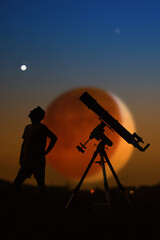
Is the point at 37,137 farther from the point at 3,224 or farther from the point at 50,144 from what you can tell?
the point at 3,224

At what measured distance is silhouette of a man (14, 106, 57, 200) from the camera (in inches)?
357

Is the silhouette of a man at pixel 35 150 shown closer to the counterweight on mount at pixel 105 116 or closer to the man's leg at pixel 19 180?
the man's leg at pixel 19 180

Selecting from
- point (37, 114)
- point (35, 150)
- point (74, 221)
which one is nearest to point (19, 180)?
point (35, 150)

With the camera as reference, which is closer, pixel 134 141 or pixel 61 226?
pixel 61 226

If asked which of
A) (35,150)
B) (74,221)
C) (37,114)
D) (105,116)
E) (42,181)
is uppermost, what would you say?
(105,116)

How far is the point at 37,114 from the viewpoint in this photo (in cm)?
921

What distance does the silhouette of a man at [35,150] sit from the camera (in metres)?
9.08

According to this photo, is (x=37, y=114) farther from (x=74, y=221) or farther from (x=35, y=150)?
(x=74, y=221)

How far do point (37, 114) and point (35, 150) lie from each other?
89 cm

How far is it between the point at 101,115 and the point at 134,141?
1318mm

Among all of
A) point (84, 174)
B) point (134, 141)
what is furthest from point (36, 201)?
point (134, 141)

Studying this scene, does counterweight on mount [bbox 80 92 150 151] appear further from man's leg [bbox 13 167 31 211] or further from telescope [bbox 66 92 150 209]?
man's leg [bbox 13 167 31 211]

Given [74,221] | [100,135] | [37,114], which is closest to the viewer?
[74,221]

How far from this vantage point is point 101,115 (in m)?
10.5
